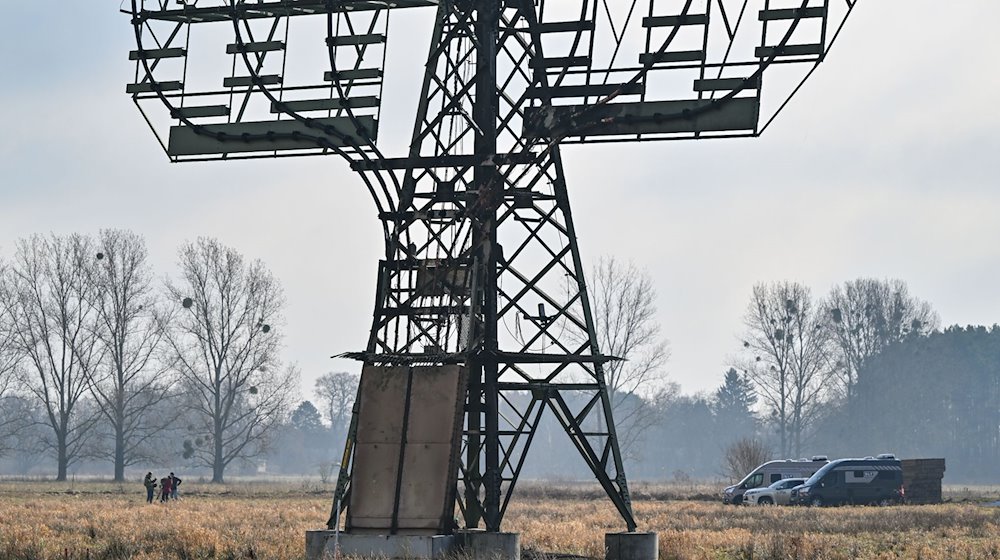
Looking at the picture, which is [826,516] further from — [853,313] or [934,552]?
[853,313]

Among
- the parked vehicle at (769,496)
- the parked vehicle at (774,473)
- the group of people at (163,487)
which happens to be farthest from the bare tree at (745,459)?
the group of people at (163,487)

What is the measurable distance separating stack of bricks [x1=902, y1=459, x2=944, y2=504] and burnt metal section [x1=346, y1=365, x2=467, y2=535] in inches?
1599

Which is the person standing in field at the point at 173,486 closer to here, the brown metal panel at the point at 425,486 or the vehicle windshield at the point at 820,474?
the vehicle windshield at the point at 820,474

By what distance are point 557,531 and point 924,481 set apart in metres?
31.3

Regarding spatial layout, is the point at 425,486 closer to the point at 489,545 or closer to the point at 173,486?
the point at 489,545

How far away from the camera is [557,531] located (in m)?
33.2

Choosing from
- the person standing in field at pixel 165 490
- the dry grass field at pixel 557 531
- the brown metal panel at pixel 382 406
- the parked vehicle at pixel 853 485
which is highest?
the brown metal panel at pixel 382 406

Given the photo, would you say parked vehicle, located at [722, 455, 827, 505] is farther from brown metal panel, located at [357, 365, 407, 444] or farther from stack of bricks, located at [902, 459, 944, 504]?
brown metal panel, located at [357, 365, 407, 444]

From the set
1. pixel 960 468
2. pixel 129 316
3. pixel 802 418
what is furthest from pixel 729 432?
pixel 129 316

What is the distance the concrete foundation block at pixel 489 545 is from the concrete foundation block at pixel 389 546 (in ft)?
1.13

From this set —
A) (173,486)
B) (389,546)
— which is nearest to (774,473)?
(173,486)

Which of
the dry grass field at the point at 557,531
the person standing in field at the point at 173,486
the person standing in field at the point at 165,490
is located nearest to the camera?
the dry grass field at the point at 557,531

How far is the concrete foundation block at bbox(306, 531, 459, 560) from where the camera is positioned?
73.8 ft

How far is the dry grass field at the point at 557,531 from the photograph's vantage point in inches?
1041
